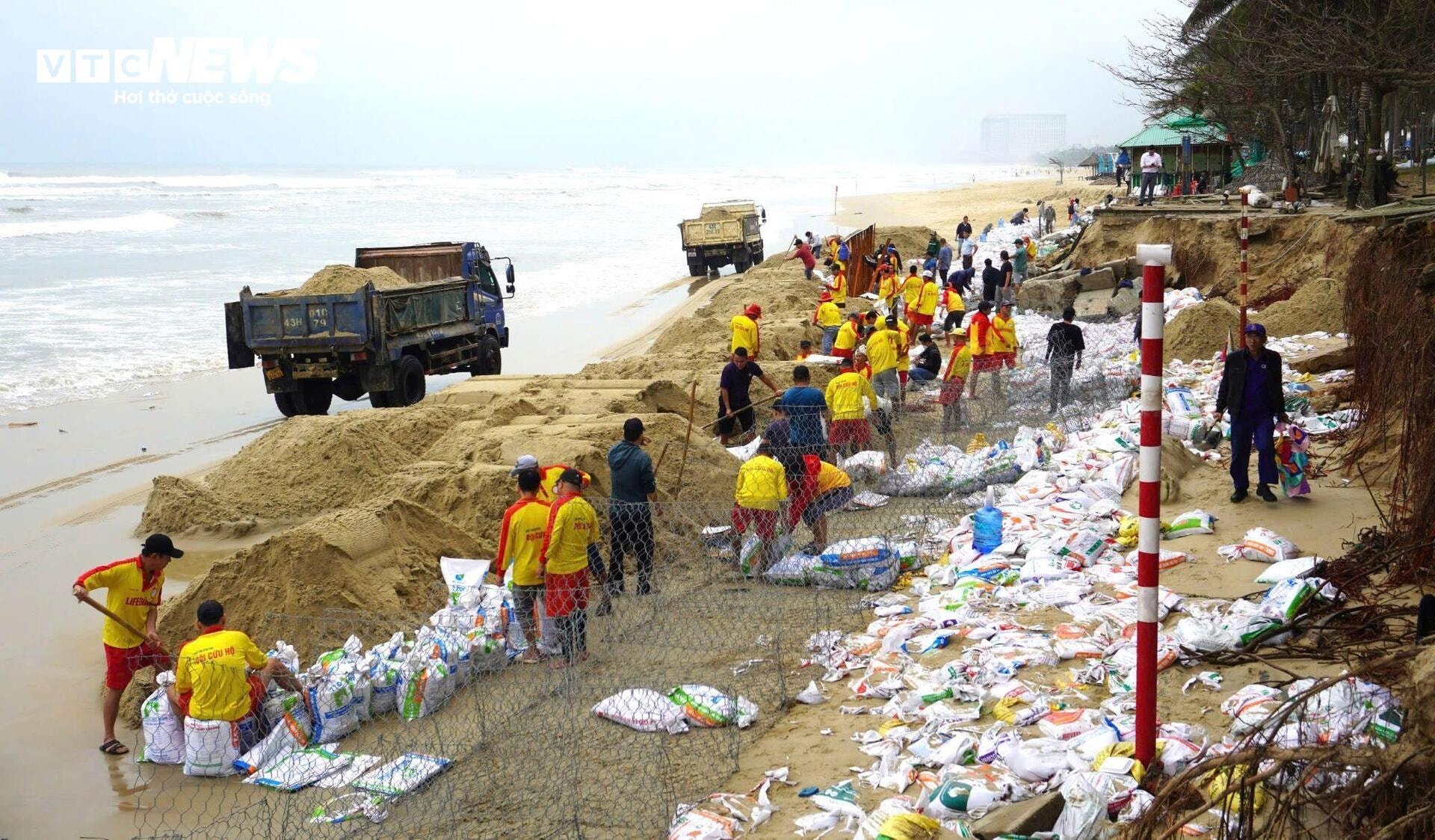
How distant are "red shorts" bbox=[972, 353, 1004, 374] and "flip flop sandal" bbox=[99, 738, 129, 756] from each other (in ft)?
32.9

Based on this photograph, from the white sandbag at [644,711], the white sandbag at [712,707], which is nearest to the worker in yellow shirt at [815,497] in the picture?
the white sandbag at [712,707]

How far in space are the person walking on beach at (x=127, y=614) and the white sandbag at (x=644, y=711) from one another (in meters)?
2.87

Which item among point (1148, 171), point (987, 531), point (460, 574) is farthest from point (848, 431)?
point (1148, 171)

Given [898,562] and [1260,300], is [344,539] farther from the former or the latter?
[1260,300]

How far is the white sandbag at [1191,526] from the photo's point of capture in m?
8.23

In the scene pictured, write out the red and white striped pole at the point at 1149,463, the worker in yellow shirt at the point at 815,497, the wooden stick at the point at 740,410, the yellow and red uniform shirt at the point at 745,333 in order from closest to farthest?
the red and white striped pole at the point at 1149,463, the worker in yellow shirt at the point at 815,497, the wooden stick at the point at 740,410, the yellow and red uniform shirt at the point at 745,333

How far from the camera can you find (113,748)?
7176 mm

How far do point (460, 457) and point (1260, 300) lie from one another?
41.2 feet

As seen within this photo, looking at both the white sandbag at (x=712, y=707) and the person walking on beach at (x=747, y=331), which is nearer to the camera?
the white sandbag at (x=712, y=707)

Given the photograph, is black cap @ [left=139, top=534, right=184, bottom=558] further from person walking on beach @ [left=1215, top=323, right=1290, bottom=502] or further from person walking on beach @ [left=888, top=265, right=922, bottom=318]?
person walking on beach @ [left=888, top=265, right=922, bottom=318]

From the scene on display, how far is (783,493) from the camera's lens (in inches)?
336

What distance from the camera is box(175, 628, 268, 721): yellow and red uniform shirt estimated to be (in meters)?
6.58

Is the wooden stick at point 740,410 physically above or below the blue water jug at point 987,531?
above

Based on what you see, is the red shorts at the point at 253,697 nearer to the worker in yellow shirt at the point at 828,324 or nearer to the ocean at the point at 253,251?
the worker in yellow shirt at the point at 828,324
